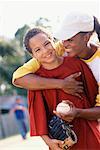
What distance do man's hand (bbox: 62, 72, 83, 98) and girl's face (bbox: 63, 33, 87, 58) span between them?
14 centimetres

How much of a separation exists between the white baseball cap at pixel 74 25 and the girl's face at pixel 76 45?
1.4 inches

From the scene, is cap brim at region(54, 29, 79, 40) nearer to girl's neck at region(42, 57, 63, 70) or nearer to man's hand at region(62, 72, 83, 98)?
girl's neck at region(42, 57, 63, 70)

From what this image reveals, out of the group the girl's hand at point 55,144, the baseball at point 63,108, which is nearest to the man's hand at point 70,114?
the baseball at point 63,108

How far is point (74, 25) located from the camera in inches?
136

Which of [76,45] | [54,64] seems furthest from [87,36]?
[54,64]

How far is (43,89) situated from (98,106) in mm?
379

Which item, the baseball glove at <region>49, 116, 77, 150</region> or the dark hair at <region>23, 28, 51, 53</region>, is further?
the dark hair at <region>23, 28, 51, 53</region>

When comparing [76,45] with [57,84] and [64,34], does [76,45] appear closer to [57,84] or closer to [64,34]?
[64,34]

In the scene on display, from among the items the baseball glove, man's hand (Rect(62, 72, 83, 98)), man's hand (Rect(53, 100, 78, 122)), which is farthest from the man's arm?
the baseball glove

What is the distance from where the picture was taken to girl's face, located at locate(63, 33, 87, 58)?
3443mm

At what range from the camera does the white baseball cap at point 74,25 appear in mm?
Answer: 3429

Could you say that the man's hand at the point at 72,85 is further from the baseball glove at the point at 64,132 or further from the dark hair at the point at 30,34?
the dark hair at the point at 30,34

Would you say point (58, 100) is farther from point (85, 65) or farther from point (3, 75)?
point (3, 75)

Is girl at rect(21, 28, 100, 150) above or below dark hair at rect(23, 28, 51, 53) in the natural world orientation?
below
